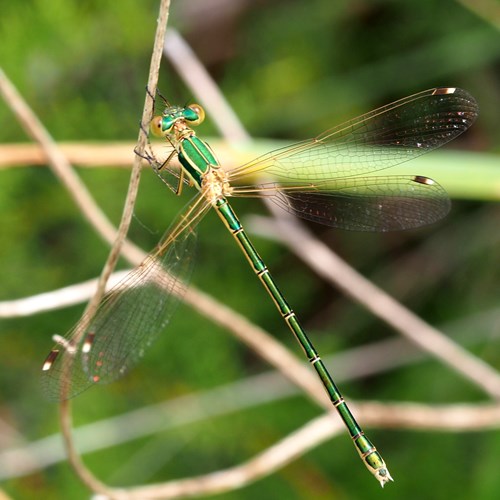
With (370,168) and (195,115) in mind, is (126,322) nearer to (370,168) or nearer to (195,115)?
(195,115)

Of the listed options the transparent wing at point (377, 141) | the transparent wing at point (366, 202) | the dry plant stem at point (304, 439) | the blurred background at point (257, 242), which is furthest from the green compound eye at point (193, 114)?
the dry plant stem at point (304, 439)

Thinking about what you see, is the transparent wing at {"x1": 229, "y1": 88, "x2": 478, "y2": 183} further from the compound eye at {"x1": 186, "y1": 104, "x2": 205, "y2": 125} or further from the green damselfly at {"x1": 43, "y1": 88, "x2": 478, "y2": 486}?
the compound eye at {"x1": 186, "y1": 104, "x2": 205, "y2": 125}

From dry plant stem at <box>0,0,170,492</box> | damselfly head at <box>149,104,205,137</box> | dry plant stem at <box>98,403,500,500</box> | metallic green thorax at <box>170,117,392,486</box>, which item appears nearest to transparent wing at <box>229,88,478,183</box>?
metallic green thorax at <box>170,117,392,486</box>

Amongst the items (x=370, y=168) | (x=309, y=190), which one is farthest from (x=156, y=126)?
(x=370, y=168)

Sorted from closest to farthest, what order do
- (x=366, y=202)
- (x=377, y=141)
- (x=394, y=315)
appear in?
(x=377, y=141) < (x=366, y=202) < (x=394, y=315)

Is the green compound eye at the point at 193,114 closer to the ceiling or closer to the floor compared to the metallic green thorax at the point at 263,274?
closer to the ceiling

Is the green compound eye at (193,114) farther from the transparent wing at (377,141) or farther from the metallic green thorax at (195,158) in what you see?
the transparent wing at (377,141)
